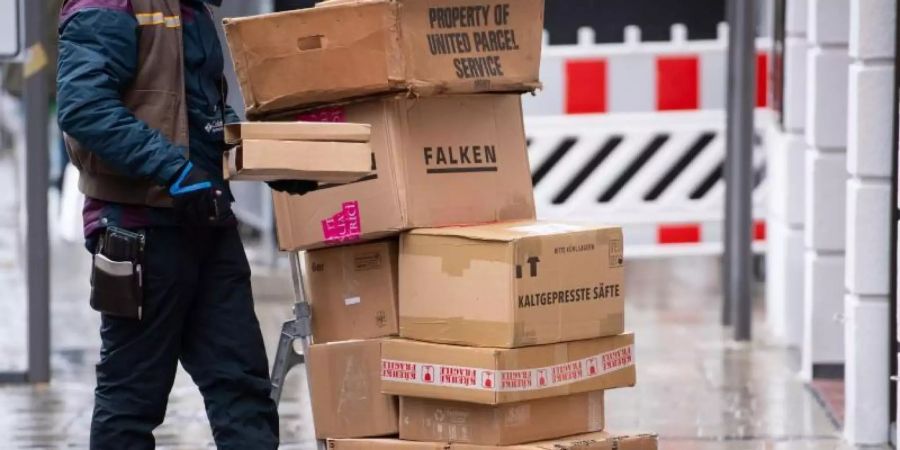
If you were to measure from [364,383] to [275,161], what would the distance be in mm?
901

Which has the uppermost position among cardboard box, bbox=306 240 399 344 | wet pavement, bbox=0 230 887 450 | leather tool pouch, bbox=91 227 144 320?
leather tool pouch, bbox=91 227 144 320

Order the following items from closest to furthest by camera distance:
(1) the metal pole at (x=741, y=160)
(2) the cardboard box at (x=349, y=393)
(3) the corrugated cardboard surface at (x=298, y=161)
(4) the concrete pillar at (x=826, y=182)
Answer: (3) the corrugated cardboard surface at (x=298, y=161)
(2) the cardboard box at (x=349, y=393)
(4) the concrete pillar at (x=826, y=182)
(1) the metal pole at (x=741, y=160)

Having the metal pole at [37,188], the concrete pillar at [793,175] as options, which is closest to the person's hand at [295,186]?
the metal pole at [37,188]

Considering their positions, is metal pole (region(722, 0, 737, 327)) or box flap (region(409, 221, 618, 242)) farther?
metal pole (region(722, 0, 737, 327))

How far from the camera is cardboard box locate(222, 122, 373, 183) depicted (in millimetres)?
4727

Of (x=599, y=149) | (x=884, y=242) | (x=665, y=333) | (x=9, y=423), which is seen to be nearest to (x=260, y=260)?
(x=599, y=149)

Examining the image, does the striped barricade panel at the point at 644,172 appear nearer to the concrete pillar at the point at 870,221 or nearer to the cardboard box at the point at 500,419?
the concrete pillar at the point at 870,221

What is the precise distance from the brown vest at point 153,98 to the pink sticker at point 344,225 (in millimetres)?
529

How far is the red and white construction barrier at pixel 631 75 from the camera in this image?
1066 centimetres

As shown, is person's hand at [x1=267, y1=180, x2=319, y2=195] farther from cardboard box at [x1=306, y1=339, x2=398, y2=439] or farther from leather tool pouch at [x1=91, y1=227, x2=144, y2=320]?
cardboard box at [x1=306, y1=339, x2=398, y2=439]

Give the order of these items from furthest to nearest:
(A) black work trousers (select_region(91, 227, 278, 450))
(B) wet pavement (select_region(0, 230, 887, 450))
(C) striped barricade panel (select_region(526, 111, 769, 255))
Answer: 1. (C) striped barricade panel (select_region(526, 111, 769, 255))
2. (B) wet pavement (select_region(0, 230, 887, 450))
3. (A) black work trousers (select_region(91, 227, 278, 450))

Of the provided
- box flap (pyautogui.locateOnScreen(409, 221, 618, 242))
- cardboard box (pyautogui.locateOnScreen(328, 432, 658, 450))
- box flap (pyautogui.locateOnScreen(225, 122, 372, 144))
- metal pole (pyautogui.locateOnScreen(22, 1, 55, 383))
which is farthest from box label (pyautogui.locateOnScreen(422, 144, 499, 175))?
metal pole (pyautogui.locateOnScreen(22, 1, 55, 383))

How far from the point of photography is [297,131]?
4793 millimetres

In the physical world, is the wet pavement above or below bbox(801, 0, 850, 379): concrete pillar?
below
